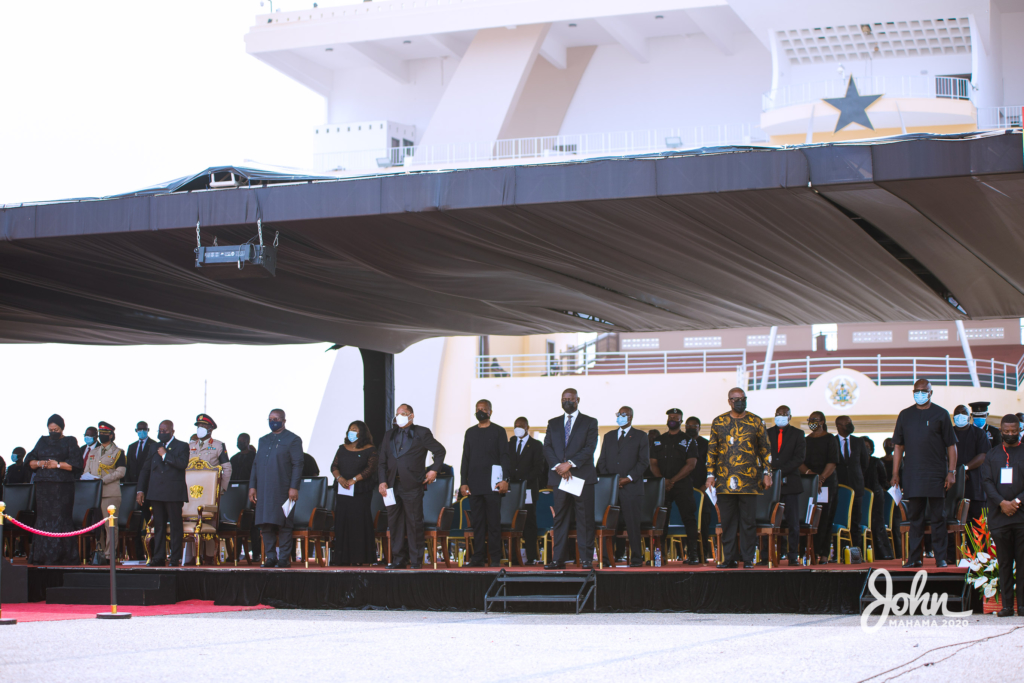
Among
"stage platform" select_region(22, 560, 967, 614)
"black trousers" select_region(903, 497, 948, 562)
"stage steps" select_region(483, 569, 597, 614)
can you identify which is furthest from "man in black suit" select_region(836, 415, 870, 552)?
"stage steps" select_region(483, 569, 597, 614)

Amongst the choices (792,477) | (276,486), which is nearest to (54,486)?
(276,486)

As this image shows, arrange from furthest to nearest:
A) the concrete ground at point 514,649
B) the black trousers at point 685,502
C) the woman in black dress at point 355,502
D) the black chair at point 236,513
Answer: the black chair at point 236,513 → the woman in black dress at point 355,502 → the black trousers at point 685,502 → the concrete ground at point 514,649

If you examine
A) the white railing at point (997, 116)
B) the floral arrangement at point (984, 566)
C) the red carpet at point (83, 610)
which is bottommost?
the red carpet at point (83, 610)

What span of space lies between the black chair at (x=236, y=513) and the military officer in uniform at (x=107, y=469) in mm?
1329

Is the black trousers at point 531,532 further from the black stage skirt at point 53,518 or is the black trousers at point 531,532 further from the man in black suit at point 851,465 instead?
the black stage skirt at point 53,518

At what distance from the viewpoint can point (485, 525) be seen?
9844 millimetres

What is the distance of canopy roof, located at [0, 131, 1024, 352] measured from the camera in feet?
23.3

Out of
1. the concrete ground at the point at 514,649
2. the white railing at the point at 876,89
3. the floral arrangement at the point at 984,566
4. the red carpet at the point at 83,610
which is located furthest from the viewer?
the white railing at the point at 876,89

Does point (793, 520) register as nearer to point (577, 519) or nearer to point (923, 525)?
point (923, 525)

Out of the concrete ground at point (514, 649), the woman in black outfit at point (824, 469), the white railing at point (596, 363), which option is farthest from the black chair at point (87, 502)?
the white railing at point (596, 363)

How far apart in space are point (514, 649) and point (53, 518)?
6731 mm

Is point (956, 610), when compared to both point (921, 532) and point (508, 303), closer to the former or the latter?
point (921, 532)

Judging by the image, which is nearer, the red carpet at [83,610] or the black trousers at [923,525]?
the black trousers at [923,525]

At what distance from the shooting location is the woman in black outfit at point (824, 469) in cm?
1002
